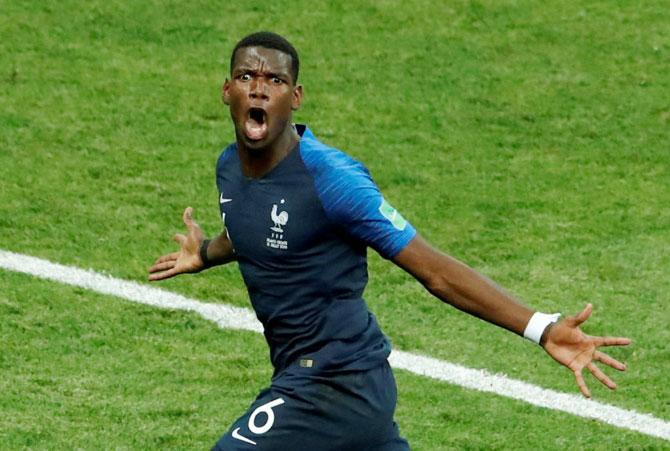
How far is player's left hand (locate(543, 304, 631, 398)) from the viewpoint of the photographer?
6148 mm

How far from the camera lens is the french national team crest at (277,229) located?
6574mm

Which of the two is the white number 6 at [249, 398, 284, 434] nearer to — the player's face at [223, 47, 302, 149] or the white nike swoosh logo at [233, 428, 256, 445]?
the white nike swoosh logo at [233, 428, 256, 445]

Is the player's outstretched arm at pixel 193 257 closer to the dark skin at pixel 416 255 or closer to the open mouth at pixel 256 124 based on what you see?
the dark skin at pixel 416 255

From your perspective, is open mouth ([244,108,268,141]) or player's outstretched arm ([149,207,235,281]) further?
player's outstretched arm ([149,207,235,281])

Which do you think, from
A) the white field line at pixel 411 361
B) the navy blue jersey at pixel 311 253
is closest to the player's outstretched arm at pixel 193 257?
the navy blue jersey at pixel 311 253

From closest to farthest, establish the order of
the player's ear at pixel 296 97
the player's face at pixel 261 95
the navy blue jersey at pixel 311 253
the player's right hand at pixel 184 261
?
the navy blue jersey at pixel 311 253 < the player's face at pixel 261 95 < the player's ear at pixel 296 97 < the player's right hand at pixel 184 261

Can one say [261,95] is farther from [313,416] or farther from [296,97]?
[313,416]

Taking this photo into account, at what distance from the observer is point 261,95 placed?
21.6 ft

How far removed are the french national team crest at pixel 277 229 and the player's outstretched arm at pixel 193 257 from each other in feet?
2.80

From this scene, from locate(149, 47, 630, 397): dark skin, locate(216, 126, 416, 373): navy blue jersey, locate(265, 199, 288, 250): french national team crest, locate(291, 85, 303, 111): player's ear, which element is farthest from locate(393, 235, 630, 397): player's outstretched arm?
locate(291, 85, 303, 111): player's ear

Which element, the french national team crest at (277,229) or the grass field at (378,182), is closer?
the french national team crest at (277,229)

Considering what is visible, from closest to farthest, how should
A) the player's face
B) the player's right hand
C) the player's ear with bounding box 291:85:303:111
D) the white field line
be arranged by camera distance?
the player's face
the player's ear with bounding box 291:85:303:111
the player's right hand
the white field line

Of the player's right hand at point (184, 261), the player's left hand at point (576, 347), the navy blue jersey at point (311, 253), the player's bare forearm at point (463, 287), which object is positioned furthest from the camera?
the player's right hand at point (184, 261)

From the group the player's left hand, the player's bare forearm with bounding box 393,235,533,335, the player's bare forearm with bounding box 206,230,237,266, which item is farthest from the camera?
the player's bare forearm with bounding box 206,230,237,266
